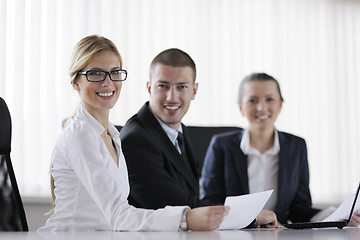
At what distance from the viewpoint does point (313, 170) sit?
14.1 ft

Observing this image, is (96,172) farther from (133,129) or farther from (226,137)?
(226,137)

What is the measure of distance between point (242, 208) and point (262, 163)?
132 cm

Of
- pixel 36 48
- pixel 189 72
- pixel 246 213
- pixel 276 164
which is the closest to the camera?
pixel 246 213

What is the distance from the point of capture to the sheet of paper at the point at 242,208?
1.29 meters

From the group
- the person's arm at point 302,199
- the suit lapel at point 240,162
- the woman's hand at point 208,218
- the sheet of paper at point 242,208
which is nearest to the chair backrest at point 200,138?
the suit lapel at point 240,162

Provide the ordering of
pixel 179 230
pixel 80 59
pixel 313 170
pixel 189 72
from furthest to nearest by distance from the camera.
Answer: pixel 313 170, pixel 189 72, pixel 80 59, pixel 179 230

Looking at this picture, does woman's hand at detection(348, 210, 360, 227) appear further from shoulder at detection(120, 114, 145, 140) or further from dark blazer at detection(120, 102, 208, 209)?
shoulder at detection(120, 114, 145, 140)

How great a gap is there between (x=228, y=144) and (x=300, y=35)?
2.08m

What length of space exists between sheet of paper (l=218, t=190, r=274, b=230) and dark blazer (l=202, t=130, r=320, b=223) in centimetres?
114

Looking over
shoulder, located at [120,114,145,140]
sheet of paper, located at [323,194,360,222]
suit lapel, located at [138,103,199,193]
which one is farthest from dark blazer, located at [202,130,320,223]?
sheet of paper, located at [323,194,360,222]

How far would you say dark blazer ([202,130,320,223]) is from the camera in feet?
8.21

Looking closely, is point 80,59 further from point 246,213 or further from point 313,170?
point 313,170

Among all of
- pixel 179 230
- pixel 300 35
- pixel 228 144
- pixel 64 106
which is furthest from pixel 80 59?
pixel 300 35

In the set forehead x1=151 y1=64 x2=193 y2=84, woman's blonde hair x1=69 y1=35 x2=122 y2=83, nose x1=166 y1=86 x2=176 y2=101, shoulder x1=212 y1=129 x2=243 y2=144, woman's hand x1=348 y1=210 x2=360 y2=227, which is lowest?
woman's hand x1=348 y1=210 x2=360 y2=227
